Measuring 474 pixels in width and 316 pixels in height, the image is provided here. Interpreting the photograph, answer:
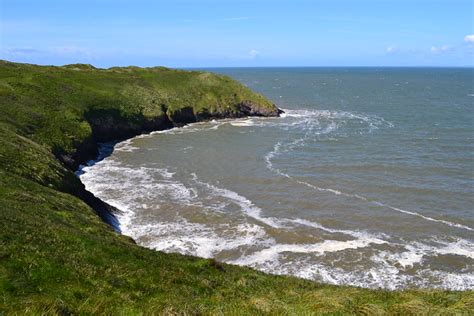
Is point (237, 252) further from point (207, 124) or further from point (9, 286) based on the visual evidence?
point (207, 124)

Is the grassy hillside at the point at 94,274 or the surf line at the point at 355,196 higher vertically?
the grassy hillside at the point at 94,274

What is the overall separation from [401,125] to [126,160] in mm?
63336

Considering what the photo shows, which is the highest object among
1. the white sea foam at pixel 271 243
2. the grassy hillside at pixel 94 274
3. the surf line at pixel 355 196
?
the grassy hillside at pixel 94 274

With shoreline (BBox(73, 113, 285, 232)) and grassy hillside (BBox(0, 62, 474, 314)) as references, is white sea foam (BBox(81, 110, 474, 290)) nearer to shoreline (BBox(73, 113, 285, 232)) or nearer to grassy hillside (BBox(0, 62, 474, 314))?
shoreline (BBox(73, 113, 285, 232))

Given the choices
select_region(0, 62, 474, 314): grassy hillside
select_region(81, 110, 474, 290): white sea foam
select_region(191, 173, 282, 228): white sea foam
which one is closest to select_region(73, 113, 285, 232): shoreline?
select_region(0, 62, 474, 314): grassy hillside

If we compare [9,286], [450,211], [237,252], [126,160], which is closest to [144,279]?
[9,286]

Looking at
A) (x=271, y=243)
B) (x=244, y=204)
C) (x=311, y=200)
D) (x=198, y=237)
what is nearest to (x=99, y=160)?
(x=244, y=204)

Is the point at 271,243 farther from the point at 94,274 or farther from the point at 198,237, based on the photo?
the point at 94,274

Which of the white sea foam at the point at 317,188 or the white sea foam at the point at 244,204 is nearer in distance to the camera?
the white sea foam at the point at 317,188

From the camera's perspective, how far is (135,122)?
3617 inches

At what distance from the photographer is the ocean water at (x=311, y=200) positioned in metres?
34.0

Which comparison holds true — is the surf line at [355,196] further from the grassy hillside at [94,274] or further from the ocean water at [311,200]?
the grassy hillside at [94,274]

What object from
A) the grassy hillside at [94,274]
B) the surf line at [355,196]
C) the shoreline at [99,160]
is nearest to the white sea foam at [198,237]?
the shoreline at [99,160]

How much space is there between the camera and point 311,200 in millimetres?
47031
